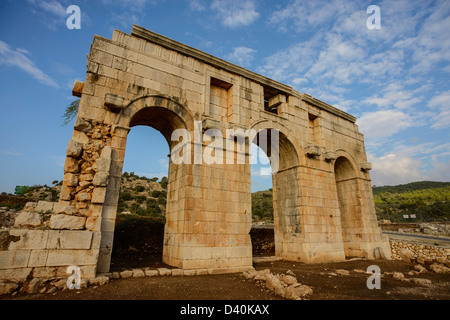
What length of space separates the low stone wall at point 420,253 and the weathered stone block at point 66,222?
11.4 m

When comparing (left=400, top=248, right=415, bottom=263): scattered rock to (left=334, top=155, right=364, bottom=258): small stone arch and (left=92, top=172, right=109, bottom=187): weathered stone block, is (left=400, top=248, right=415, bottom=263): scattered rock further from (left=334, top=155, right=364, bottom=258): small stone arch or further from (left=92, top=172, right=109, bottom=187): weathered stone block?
(left=92, top=172, right=109, bottom=187): weathered stone block

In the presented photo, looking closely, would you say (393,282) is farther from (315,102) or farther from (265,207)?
(265,207)

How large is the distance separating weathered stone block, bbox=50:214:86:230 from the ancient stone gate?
0.02 metres

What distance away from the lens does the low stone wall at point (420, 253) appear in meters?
9.22

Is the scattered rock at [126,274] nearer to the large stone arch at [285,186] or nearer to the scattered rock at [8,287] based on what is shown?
the scattered rock at [8,287]

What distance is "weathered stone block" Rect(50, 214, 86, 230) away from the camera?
5.00 meters

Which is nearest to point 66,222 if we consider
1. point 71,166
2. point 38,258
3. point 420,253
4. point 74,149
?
point 38,258

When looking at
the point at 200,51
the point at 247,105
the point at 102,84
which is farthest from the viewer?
the point at 247,105

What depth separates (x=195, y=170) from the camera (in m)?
7.14

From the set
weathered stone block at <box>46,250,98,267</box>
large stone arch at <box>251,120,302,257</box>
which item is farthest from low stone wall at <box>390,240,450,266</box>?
weathered stone block at <box>46,250,98,267</box>

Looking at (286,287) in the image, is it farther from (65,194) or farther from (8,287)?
(65,194)

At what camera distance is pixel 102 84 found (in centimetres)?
641
